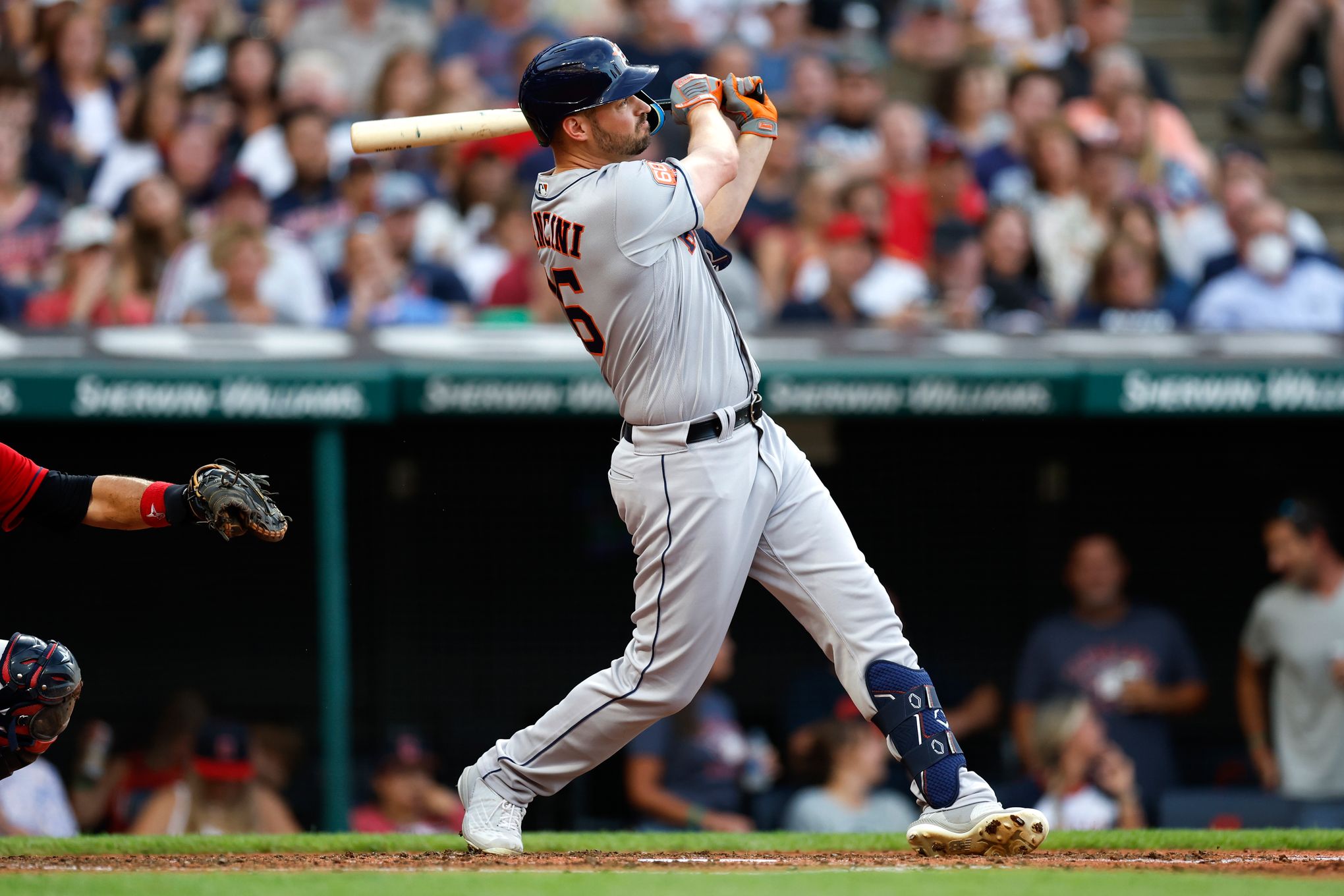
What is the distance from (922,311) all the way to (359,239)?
2254 mm

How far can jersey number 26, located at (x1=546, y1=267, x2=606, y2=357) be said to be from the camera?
11.7 ft

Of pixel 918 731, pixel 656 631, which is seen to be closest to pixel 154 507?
pixel 656 631

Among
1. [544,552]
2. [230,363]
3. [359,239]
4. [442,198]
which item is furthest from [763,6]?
[230,363]

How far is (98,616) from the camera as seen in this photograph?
21.5 feet

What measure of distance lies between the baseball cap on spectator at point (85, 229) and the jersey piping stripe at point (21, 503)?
3384mm

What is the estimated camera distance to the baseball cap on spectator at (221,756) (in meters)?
6.17

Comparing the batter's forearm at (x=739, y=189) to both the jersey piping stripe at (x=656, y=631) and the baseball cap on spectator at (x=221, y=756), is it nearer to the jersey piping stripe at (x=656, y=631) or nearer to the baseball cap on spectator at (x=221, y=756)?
the jersey piping stripe at (x=656, y=631)

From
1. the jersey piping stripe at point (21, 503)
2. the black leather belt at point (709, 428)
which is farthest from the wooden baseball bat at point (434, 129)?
the jersey piping stripe at point (21, 503)

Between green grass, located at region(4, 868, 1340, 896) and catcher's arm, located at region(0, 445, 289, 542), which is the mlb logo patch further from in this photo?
green grass, located at region(4, 868, 1340, 896)

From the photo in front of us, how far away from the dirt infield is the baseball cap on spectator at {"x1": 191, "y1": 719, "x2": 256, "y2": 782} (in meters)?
2.20

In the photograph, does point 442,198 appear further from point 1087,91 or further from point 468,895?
point 468,895

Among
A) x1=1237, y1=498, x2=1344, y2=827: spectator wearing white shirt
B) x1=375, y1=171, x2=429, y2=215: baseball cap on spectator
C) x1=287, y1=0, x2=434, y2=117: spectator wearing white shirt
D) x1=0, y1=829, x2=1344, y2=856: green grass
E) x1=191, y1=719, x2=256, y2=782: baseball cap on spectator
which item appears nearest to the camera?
x1=0, y1=829, x2=1344, y2=856: green grass

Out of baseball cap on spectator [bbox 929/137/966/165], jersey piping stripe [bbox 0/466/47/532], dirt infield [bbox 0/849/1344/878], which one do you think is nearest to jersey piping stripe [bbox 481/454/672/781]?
dirt infield [bbox 0/849/1344/878]

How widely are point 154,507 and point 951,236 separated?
15.1ft
